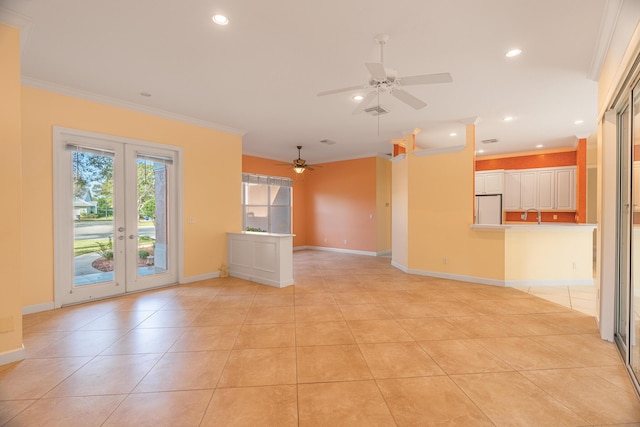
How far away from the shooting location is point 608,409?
6.09ft

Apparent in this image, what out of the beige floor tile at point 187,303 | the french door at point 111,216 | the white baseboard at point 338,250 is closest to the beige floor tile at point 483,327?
the beige floor tile at point 187,303

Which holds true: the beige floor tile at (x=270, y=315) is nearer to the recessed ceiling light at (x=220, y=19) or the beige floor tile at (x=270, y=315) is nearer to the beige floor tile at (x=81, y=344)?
the beige floor tile at (x=81, y=344)

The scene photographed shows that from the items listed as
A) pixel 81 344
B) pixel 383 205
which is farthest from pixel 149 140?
pixel 383 205

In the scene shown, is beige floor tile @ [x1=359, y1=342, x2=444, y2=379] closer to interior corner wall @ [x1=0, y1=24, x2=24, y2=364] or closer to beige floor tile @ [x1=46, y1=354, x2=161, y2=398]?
beige floor tile @ [x1=46, y1=354, x2=161, y2=398]

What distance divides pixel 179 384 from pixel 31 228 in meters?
3.15

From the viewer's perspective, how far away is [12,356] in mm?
2447

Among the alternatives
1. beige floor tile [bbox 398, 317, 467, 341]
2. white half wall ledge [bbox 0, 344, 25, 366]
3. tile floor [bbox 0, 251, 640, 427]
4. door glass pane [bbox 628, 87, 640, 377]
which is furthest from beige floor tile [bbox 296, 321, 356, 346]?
white half wall ledge [bbox 0, 344, 25, 366]

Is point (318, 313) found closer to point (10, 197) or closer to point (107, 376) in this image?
point (107, 376)

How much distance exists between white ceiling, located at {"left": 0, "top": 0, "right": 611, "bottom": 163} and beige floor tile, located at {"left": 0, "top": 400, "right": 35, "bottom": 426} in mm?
2999

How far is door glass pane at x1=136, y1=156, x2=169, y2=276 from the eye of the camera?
463 cm

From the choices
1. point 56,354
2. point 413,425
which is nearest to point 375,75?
point 413,425

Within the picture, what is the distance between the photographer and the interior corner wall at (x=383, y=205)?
820cm

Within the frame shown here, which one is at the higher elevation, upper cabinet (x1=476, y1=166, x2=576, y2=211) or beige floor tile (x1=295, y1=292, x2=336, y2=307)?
upper cabinet (x1=476, y1=166, x2=576, y2=211)

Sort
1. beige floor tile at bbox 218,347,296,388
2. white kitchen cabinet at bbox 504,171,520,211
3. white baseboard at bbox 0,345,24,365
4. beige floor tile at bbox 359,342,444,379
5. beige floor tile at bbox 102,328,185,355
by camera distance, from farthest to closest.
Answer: white kitchen cabinet at bbox 504,171,520,211 → beige floor tile at bbox 102,328,185,355 → white baseboard at bbox 0,345,24,365 → beige floor tile at bbox 359,342,444,379 → beige floor tile at bbox 218,347,296,388
